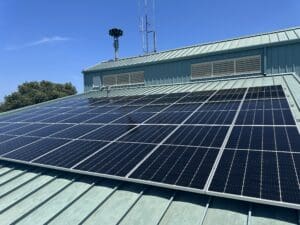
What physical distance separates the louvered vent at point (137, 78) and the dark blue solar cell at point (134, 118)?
1314 centimetres

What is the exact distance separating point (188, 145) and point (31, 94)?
63.3 m

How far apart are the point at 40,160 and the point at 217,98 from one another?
10012 mm

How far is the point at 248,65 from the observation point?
22094mm

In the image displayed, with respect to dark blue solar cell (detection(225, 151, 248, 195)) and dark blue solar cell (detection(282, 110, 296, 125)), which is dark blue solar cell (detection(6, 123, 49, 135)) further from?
dark blue solar cell (detection(282, 110, 296, 125))

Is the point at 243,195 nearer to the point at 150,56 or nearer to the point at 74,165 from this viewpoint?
the point at 74,165

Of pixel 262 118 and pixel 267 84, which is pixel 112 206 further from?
pixel 267 84

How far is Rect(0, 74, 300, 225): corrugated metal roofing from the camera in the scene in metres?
6.20

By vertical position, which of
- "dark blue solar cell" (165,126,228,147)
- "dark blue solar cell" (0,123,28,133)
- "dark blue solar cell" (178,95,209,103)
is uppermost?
"dark blue solar cell" (178,95,209,103)

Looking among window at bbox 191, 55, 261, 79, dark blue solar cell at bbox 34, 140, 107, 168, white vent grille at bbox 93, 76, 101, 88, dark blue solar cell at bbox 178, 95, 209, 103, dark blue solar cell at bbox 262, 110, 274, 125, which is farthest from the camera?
white vent grille at bbox 93, 76, 101, 88

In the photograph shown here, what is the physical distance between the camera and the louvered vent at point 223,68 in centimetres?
2262

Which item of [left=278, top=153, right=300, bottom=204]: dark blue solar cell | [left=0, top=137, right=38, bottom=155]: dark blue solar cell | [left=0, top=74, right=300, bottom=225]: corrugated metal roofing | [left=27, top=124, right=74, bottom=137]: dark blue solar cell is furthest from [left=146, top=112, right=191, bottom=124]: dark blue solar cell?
[left=0, top=137, right=38, bottom=155]: dark blue solar cell

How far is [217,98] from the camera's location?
15453mm

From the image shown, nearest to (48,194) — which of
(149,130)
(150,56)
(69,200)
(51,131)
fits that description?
(69,200)

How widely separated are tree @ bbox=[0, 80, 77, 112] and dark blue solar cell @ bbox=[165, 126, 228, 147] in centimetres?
6060
